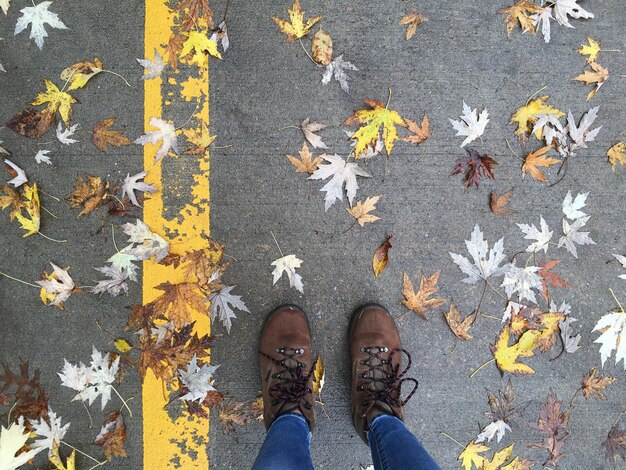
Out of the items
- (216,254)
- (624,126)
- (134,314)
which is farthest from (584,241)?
(134,314)

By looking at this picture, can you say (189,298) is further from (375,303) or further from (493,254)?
(493,254)

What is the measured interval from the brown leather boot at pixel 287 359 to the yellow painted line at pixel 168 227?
1.15 feet

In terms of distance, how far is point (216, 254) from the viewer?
89.3 inches

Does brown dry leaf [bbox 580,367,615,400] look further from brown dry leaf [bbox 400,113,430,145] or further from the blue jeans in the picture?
brown dry leaf [bbox 400,113,430,145]

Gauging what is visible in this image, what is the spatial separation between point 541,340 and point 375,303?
918mm

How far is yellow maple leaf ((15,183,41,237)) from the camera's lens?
7.32 feet

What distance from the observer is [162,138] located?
228 centimetres

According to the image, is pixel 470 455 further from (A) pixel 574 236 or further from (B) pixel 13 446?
(B) pixel 13 446

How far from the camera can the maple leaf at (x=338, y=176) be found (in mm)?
2270

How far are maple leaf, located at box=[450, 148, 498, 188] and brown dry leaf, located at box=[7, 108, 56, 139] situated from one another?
217 cm

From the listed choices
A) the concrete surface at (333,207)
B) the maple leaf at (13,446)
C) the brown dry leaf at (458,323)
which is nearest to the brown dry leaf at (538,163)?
the concrete surface at (333,207)

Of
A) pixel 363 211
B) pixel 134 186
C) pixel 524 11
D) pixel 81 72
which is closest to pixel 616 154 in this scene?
pixel 524 11

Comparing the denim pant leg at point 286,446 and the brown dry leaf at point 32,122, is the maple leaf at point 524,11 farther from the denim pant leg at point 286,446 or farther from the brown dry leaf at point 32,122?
the brown dry leaf at point 32,122

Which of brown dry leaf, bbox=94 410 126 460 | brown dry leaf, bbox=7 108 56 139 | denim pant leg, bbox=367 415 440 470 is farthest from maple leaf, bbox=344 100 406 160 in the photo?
brown dry leaf, bbox=94 410 126 460
